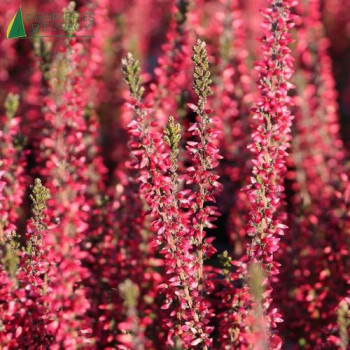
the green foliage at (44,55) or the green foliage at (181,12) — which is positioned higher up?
the green foliage at (181,12)

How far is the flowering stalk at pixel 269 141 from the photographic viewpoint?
2.62m

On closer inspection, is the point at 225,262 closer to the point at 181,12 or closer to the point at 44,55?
the point at 181,12

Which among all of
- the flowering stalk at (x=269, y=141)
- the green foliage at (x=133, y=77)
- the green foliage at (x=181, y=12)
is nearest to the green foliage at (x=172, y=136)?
the green foliage at (x=133, y=77)

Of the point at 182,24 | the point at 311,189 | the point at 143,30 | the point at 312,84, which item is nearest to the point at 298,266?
the point at 311,189

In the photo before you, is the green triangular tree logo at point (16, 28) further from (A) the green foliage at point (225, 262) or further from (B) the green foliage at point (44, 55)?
(A) the green foliage at point (225, 262)

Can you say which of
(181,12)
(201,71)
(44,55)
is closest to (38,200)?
(201,71)

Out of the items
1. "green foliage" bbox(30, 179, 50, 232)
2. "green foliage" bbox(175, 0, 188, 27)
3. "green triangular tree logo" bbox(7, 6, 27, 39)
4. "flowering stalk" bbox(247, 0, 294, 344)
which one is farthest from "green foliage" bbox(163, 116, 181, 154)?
"green triangular tree logo" bbox(7, 6, 27, 39)

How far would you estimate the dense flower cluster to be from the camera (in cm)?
257

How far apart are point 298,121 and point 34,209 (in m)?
2.96

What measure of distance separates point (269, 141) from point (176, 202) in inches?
21.3

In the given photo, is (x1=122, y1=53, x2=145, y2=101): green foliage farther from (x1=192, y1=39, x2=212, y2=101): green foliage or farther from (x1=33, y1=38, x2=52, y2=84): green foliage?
(x1=33, y1=38, x2=52, y2=84): green foliage

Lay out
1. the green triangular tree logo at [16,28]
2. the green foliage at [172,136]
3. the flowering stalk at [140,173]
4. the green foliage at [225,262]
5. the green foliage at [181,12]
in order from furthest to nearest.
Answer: the green triangular tree logo at [16,28] → the green foliage at [181,12] → the green foliage at [225,262] → the flowering stalk at [140,173] → the green foliage at [172,136]

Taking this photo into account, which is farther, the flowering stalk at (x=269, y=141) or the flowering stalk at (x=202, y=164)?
the flowering stalk at (x=269, y=141)

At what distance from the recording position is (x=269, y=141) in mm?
2658
